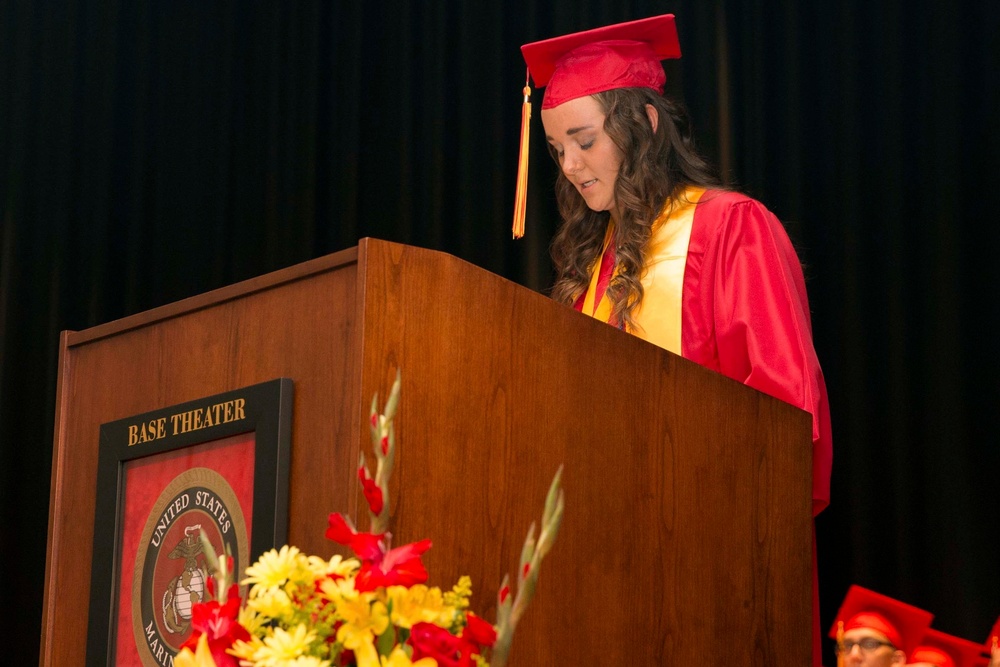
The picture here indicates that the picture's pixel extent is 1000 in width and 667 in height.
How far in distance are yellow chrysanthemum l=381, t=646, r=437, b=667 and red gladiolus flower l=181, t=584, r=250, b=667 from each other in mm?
133

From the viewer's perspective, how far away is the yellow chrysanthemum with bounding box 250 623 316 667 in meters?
0.92

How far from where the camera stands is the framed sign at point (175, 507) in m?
1.29

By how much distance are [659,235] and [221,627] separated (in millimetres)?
1582

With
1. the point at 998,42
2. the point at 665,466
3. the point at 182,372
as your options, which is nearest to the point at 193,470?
the point at 182,372

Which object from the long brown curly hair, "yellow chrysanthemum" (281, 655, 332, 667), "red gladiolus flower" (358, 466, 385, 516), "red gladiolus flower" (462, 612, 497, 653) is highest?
the long brown curly hair

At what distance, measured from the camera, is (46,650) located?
5.18 feet

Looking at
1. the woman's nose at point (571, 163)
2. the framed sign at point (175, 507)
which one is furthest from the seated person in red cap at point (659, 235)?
the framed sign at point (175, 507)

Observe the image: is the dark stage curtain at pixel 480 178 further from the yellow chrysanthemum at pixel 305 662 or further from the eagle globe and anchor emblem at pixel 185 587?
the yellow chrysanthemum at pixel 305 662

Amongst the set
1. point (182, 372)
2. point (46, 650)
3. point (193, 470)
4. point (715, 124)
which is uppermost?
point (715, 124)

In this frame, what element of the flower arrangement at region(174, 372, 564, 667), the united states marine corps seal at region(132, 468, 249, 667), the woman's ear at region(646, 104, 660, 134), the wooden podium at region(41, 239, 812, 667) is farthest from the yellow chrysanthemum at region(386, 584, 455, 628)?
the woman's ear at region(646, 104, 660, 134)

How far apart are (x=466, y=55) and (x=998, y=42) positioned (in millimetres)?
1388

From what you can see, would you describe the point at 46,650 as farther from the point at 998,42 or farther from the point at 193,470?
the point at 998,42

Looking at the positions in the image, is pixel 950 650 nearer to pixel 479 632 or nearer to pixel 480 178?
pixel 480 178

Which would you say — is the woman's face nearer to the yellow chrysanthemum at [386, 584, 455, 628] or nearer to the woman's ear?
the woman's ear
